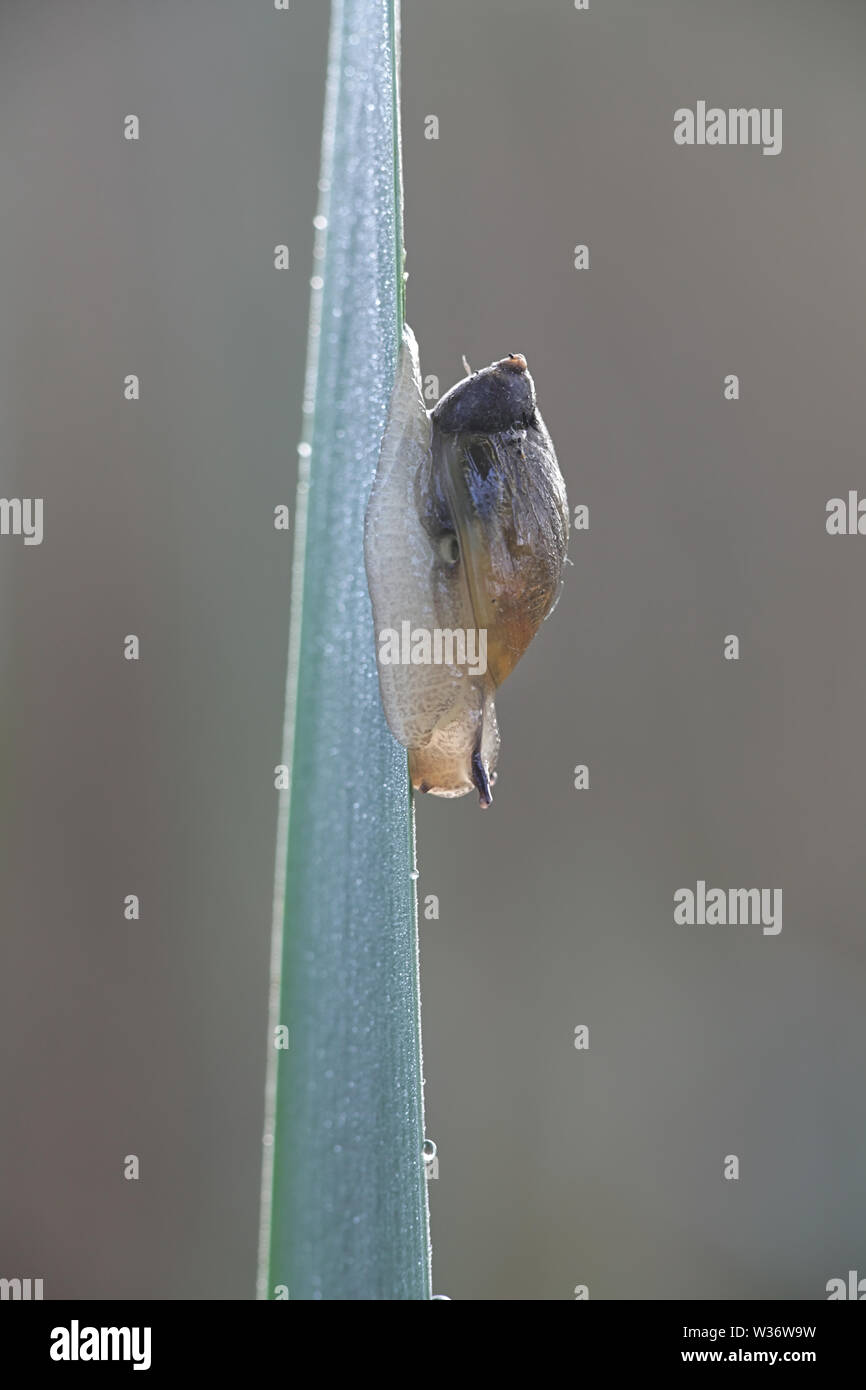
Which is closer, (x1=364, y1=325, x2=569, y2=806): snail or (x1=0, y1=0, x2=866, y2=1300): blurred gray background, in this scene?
(x1=364, y1=325, x2=569, y2=806): snail

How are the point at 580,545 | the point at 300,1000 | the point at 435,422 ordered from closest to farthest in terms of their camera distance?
the point at 300,1000 → the point at 435,422 → the point at 580,545

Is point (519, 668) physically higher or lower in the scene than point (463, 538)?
higher

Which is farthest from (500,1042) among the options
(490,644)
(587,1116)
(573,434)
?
(490,644)

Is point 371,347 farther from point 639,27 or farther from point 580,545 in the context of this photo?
point 639,27

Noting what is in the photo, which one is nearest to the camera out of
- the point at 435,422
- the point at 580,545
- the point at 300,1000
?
the point at 300,1000

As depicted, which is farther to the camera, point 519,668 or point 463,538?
point 519,668

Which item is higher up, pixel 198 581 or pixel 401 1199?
pixel 198 581
